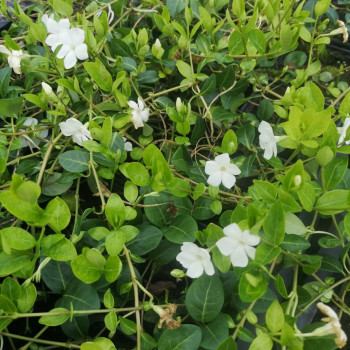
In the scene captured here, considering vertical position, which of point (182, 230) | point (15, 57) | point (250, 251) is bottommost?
point (182, 230)

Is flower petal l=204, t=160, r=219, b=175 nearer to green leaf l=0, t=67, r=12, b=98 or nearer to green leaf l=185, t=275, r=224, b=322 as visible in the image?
green leaf l=185, t=275, r=224, b=322

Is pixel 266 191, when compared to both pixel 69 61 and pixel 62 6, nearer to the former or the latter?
pixel 69 61

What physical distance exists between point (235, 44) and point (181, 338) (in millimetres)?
692

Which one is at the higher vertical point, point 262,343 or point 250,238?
point 250,238

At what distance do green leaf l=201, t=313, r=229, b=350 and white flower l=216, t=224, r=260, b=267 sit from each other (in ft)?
0.61

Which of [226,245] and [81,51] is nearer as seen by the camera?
[226,245]

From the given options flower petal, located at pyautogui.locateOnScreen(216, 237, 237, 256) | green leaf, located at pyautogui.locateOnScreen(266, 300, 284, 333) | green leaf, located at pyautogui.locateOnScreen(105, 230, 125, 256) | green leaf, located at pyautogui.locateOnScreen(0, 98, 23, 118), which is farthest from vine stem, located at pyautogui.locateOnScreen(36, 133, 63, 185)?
green leaf, located at pyautogui.locateOnScreen(266, 300, 284, 333)

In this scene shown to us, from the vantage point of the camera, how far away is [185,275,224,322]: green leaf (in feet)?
2.52

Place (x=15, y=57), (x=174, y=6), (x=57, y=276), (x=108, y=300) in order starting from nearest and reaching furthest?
(x=108, y=300), (x=57, y=276), (x=15, y=57), (x=174, y=6)

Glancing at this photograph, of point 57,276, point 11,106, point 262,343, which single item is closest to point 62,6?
point 11,106

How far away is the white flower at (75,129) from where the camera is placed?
858mm

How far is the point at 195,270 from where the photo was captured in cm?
71

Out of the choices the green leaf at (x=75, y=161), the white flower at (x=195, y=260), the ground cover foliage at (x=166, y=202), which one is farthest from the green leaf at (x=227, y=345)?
the green leaf at (x=75, y=161)

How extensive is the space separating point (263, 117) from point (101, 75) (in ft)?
1.62
